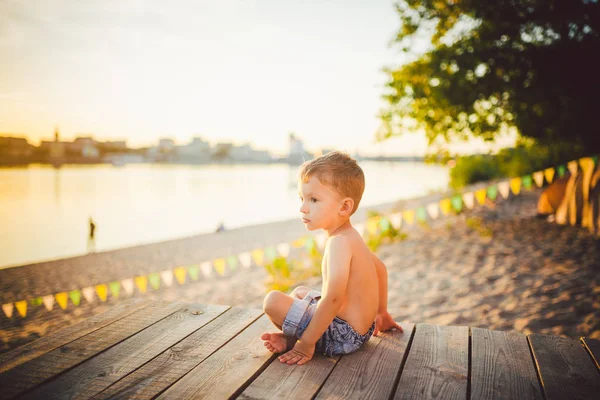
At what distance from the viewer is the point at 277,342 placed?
2.41 meters

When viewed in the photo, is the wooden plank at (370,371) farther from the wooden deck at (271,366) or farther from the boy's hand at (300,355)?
the boy's hand at (300,355)

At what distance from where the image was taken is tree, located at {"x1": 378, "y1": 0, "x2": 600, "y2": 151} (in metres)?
8.45

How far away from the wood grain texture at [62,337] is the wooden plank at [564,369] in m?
2.86

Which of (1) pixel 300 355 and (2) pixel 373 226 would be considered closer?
(1) pixel 300 355

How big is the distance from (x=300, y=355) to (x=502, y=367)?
46.3 inches

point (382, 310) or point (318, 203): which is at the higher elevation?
point (318, 203)

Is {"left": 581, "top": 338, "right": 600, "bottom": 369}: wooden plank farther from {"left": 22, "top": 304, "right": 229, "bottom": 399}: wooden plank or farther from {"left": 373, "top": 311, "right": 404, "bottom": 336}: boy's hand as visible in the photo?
{"left": 22, "top": 304, "right": 229, "bottom": 399}: wooden plank

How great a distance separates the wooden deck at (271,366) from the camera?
1.95 m

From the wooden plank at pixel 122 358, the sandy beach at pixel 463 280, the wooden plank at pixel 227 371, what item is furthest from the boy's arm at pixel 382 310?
the sandy beach at pixel 463 280

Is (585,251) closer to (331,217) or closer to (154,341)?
(331,217)

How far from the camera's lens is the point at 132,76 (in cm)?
3491

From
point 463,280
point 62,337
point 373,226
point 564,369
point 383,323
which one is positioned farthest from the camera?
point 373,226

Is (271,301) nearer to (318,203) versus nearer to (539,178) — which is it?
(318,203)

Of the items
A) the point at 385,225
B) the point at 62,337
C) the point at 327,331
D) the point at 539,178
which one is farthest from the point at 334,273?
the point at 385,225
